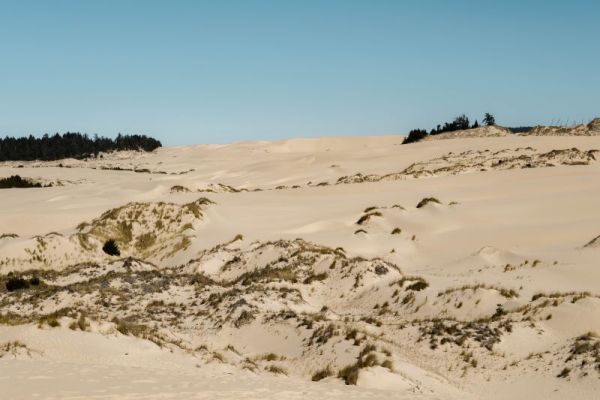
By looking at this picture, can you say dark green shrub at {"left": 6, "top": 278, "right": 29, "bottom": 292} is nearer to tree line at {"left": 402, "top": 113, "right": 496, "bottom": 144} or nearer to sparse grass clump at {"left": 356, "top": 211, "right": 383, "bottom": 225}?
sparse grass clump at {"left": 356, "top": 211, "right": 383, "bottom": 225}

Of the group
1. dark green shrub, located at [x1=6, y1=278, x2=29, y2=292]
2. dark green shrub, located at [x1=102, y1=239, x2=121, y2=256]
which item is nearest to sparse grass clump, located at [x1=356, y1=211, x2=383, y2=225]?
dark green shrub, located at [x1=102, y1=239, x2=121, y2=256]

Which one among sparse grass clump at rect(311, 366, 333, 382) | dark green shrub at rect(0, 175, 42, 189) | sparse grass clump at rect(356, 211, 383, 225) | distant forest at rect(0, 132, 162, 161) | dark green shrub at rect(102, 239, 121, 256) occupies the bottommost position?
sparse grass clump at rect(311, 366, 333, 382)

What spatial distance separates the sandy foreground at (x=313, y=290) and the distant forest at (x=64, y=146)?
108 m

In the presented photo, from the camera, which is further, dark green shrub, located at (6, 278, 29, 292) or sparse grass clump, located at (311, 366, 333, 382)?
dark green shrub, located at (6, 278, 29, 292)

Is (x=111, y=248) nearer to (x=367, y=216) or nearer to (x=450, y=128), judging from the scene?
(x=367, y=216)

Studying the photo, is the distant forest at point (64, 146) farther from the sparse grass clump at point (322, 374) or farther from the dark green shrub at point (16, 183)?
the sparse grass clump at point (322, 374)

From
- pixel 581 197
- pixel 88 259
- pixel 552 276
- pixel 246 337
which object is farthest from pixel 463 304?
pixel 581 197

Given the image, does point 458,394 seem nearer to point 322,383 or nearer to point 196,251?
point 322,383

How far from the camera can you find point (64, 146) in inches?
6777

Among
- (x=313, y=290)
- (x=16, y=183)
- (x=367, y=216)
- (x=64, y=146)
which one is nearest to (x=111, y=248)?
(x=313, y=290)

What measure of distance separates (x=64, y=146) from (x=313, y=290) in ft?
535

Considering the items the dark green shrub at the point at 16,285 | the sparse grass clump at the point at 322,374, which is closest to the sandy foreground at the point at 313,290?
the sparse grass clump at the point at 322,374

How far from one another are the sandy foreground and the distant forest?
10767 centimetres

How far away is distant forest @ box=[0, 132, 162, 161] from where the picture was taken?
162375 mm
